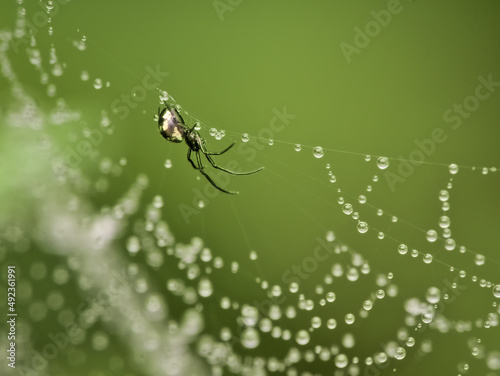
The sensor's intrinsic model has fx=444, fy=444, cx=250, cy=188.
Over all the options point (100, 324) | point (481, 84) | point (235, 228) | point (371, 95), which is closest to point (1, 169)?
point (100, 324)
